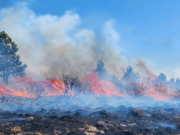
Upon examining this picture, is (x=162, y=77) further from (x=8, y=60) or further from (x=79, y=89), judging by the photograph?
(x=8, y=60)

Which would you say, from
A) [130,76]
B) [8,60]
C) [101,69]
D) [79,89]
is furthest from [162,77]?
[8,60]

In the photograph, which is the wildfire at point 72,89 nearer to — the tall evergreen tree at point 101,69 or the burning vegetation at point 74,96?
the burning vegetation at point 74,96

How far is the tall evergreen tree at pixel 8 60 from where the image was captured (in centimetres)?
4091

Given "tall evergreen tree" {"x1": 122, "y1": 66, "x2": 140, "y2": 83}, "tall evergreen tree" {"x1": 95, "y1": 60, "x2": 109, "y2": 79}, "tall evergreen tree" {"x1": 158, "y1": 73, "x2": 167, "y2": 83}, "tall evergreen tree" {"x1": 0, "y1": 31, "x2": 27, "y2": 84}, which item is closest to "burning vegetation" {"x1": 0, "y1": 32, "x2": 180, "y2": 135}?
"tall evergreen tree" {"x1": 0, "y1": 31, "x2": 27, "y2": 84}

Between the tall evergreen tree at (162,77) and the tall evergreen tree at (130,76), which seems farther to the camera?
the tall evergreen tree at (162,77)

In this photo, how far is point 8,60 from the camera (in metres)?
42.2

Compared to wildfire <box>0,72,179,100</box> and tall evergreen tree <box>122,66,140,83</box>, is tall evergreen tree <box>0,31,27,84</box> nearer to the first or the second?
wildfire <box>0,72,179,100</box>

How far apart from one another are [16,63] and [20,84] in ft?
24.3

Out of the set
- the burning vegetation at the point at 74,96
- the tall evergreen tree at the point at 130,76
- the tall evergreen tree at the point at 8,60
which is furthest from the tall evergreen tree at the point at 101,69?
the tall evergreen tree at the point at 8,60

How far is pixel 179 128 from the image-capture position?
1539 cm

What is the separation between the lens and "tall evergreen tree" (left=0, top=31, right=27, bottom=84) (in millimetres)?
40906

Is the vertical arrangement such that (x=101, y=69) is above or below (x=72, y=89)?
above

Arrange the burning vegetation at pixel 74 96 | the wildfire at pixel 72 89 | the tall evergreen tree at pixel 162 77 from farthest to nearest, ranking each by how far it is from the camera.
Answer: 1. the tall evergreen tree at pixel 162 77
2. the wildfire at pixel 72 89
3. the burning vegetation at pixel 74 96

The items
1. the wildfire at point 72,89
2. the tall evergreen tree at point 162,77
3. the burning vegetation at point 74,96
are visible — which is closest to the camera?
the burning vegetation at point 74,96
